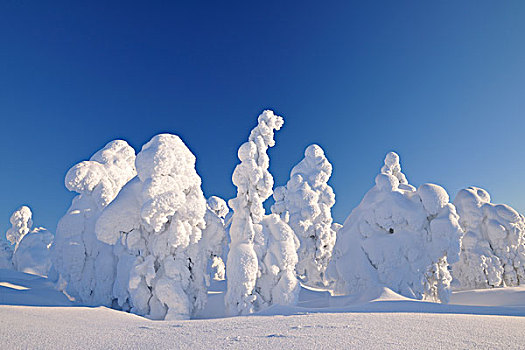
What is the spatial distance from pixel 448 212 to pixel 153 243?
1297 cm

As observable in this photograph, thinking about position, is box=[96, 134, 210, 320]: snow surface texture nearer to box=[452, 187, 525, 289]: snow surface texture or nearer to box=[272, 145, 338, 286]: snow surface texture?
box=[272, 145, 338, 286]: snow surface texture

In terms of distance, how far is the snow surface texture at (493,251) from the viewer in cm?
1858

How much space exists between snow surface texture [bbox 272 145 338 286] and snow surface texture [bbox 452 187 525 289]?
9096 millimetres

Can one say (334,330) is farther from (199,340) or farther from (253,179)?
(253,179)

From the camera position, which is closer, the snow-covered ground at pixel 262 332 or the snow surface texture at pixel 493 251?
the snow-covered ground at pixel 262 332

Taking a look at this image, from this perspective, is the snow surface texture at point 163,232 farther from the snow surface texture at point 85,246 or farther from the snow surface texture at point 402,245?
the snow surface texture at point 402,245

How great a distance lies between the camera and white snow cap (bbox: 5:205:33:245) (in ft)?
107

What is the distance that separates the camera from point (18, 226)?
32.8 m

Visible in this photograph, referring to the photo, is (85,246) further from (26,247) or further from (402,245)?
(26,247)

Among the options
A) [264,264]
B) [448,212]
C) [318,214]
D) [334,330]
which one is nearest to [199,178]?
[264,264]

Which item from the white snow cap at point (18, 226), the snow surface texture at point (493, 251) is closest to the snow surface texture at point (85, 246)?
the snow surface texture at point (493, 251)

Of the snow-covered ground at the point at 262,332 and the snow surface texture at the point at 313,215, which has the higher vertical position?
the snow surface texture at the point at 313,215

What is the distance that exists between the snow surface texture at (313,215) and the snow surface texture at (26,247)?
21940 mm

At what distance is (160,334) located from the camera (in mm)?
5188
